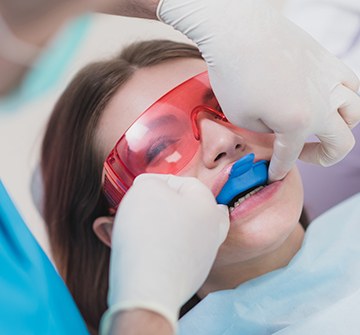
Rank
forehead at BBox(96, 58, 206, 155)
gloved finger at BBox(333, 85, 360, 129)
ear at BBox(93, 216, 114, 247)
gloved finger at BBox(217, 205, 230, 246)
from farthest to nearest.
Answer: ear at BBox(93, 216, 114, 247) < forehead at BBox(96, 58, 206, 155) < gloved finger at BBox(333, 85, 360, 129) < gloved finger at BBox(217, 205, 230, 246)

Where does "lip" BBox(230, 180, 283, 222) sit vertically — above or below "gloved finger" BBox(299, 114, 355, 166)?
below

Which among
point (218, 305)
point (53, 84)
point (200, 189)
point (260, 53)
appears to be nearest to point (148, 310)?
point (200, 189)

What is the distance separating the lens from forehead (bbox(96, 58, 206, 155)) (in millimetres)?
1194

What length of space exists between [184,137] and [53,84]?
3.53ft

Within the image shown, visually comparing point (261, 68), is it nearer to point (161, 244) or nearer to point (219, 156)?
point (219, 156)

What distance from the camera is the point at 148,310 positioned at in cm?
73

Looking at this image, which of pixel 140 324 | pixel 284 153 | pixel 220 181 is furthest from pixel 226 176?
pixel 140 324

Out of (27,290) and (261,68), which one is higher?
(261,68)

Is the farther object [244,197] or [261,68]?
[244,197]

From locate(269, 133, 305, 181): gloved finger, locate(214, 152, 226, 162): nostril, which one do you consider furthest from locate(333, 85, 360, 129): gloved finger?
locate(214, 152, 226, 162): nostril

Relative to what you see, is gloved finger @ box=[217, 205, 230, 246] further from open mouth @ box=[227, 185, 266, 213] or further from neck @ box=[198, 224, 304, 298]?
neck @ box=[198, 224, 304, 298]

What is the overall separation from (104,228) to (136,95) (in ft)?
1.00

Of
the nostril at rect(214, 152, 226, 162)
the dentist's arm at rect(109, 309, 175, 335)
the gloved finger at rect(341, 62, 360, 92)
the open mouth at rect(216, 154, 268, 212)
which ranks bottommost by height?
the open mouth at rect(216, 154, 268, 212)

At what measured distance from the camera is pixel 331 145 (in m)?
1.12
